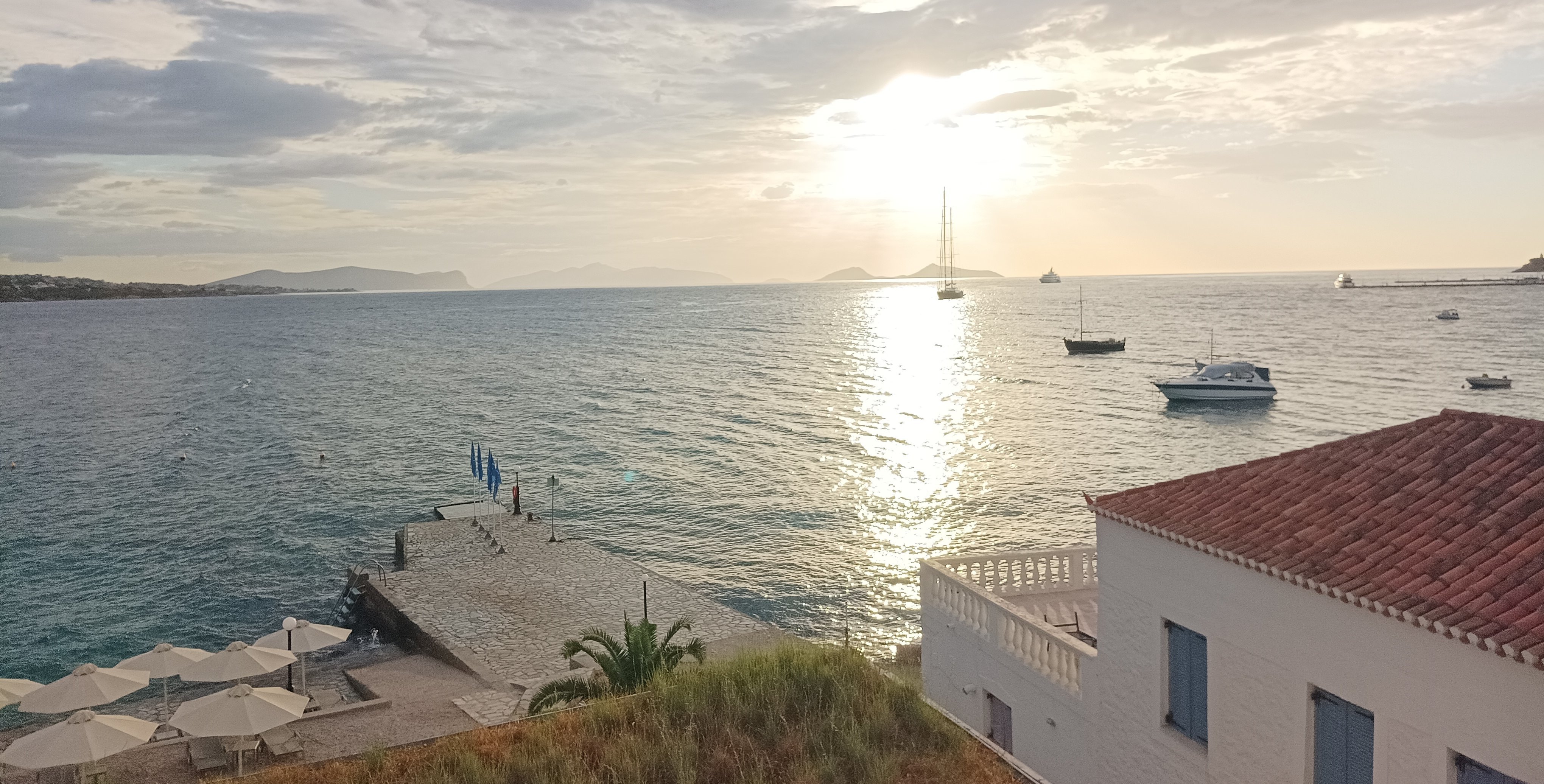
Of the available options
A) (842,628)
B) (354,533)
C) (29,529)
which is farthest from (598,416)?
(842,628)

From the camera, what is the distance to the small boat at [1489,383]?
6444 cm

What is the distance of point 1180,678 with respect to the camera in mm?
11117

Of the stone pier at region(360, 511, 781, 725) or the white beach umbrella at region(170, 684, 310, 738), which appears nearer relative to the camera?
the white beach umbrella at region(170, 684, 310, 738)

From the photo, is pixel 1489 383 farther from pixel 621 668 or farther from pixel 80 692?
pixel 80 692

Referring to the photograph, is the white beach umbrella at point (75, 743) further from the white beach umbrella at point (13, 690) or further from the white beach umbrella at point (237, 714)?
the white beach umbrella at point (13, 690)

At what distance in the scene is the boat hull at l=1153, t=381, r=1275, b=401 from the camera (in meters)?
61.2

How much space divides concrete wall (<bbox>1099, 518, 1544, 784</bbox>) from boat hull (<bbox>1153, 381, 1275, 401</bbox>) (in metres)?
53.8

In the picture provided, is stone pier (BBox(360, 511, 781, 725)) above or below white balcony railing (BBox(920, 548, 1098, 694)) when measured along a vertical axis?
below

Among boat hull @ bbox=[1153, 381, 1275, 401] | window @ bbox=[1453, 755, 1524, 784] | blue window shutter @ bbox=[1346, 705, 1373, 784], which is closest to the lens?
window @ bbox=[1453, 755, 1524, 784]

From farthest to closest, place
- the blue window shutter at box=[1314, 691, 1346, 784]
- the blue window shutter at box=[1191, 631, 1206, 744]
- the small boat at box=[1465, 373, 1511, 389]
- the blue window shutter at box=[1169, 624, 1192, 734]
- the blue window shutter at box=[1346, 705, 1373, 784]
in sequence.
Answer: the small boat at box=[1465, 373, 1511, 389]
the blue window shutter at box=[1169, 624, 1192, 734]
the blue window shutter at box=[1191, 631, 1206, 744]
the blue window shutter at box=[1314, 691, 1346, 784]
the blue window shutter at box=[1346, 705, 1373, 784]

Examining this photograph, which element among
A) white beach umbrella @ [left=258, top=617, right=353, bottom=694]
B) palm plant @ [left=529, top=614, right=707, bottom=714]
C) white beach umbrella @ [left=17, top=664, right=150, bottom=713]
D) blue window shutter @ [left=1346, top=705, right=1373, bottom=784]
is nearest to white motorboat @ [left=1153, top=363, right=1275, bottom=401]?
palm plant @ [left=529, top=614, right=707, bottom=714]

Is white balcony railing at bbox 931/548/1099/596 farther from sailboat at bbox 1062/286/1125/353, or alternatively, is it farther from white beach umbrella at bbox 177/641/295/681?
sailboat at bbox 1062/286/1125/353

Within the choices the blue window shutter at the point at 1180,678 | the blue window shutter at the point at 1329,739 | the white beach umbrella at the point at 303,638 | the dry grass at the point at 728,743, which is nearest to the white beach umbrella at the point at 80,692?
the white beach umbrella at the point at 303,638

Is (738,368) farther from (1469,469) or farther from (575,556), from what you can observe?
(1469,469)
